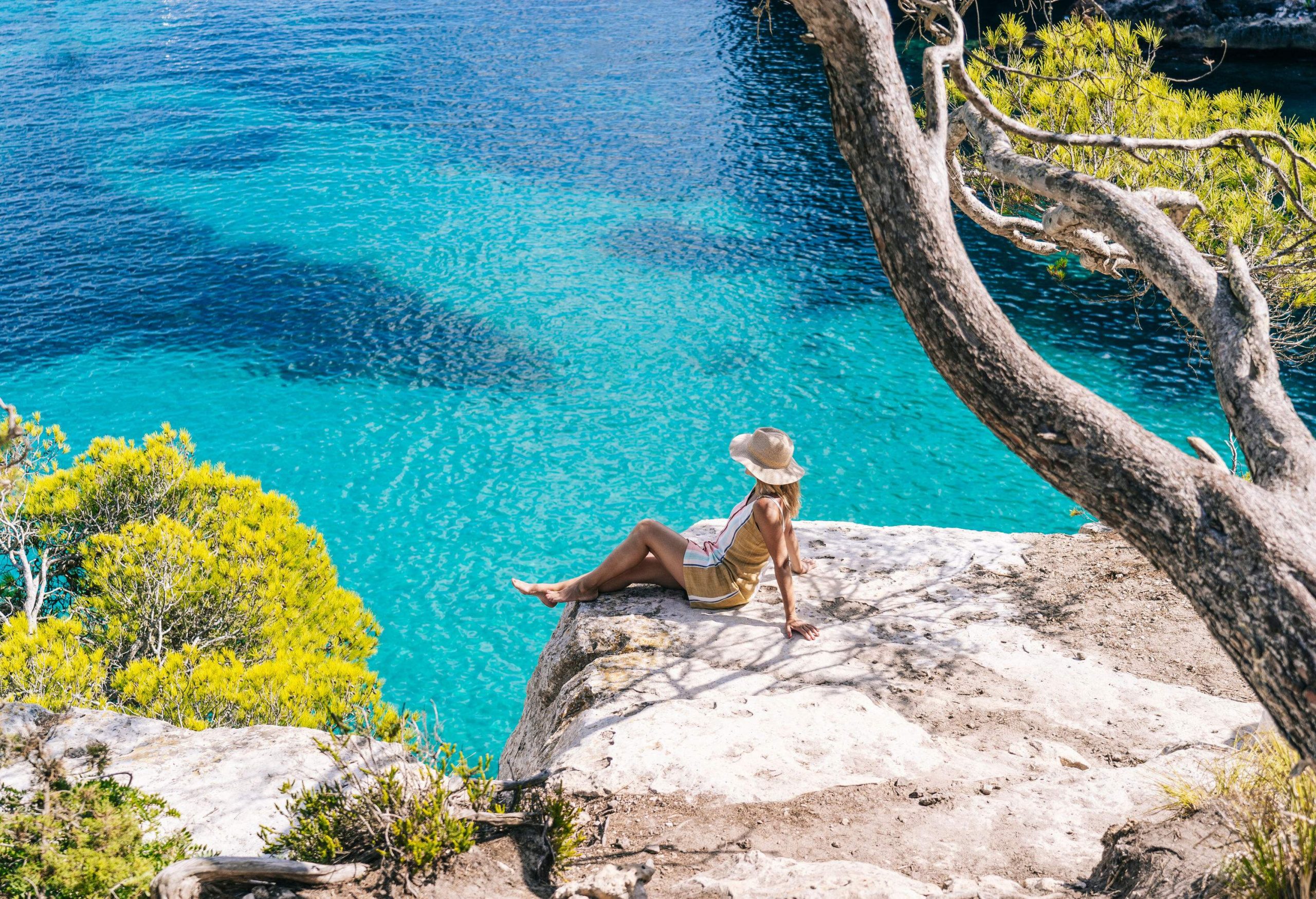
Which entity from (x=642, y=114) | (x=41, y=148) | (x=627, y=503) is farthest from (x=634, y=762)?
(x=41, y=148)

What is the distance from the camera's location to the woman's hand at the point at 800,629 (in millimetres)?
5848

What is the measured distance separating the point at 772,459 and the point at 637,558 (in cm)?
112

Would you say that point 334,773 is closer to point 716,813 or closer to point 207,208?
point 716,813

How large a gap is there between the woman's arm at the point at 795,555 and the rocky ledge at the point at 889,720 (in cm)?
11

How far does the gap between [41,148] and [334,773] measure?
79.0 ft

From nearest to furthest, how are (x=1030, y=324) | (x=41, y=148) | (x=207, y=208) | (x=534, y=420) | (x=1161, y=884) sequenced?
(x=1161, y=884) → (x=534, y=420) → (x=1030, y=324) → (x=207, y=208) → (x=41, y=148)

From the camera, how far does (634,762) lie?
4.66 meters

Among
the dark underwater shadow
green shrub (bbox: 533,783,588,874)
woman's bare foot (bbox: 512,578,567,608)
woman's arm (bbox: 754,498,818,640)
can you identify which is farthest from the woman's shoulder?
the dark underwater shadow

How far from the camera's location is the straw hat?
19.5 ft

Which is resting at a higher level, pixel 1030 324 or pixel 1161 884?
pixel 1161 884

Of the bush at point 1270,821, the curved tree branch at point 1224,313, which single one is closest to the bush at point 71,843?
the bush at point 1270,821

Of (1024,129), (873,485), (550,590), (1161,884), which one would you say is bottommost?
(873,485)

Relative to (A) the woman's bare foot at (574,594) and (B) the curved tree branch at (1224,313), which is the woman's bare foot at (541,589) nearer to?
(A) the woman's bare foot at (574,594)

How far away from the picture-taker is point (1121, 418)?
299 centimetres
